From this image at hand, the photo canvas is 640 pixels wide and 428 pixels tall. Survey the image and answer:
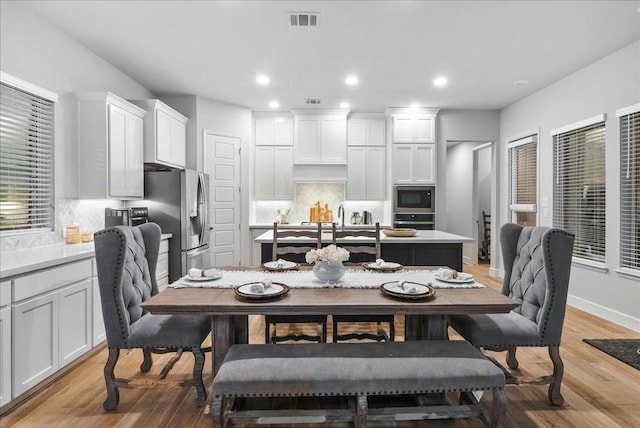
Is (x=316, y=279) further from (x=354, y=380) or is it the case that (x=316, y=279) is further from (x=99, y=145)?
(x=99, y=145)

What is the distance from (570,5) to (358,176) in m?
3.87

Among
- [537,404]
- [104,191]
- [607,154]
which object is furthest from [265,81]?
[537,404]

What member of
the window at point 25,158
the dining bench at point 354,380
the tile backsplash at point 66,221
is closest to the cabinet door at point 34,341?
the tile backsplash at point 66,221

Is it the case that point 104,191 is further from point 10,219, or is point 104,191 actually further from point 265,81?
point 265,81

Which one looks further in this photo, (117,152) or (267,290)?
(117,152)

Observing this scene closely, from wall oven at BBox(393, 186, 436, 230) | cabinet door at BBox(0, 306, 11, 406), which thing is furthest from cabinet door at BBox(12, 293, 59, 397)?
wall oven at BBox(393, 186, 436, 230)

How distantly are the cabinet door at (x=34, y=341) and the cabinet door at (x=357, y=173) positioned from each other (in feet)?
15.5

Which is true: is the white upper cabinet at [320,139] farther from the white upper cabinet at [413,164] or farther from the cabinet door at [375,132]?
the white upper cabinet at [413,164]

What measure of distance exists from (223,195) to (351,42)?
3.23 m

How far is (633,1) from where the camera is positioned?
298 cm

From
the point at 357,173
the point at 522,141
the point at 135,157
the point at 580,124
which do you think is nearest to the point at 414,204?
the point at 357,173

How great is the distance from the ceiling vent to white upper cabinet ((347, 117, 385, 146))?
3.19 meters

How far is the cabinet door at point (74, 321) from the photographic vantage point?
2.62 m

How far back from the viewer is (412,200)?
246 inches
